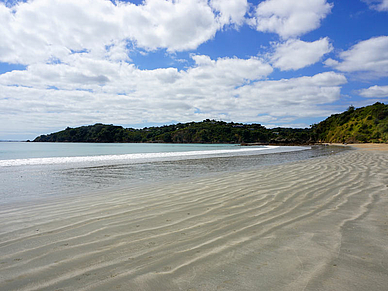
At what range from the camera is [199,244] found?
3.04 meters

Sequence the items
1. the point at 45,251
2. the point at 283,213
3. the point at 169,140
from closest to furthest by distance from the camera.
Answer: the point at 45,251
the point at 283,213
the point at 169,140

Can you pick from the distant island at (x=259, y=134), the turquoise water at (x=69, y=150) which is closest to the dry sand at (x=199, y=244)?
the turquoise water at (x=69, y=150)

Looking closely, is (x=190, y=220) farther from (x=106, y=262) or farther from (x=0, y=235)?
(x=0, y=235)

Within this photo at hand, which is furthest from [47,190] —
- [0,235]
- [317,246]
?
[317,246]

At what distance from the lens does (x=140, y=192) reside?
22.1 ft

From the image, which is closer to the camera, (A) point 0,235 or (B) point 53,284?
(B) point 53,284

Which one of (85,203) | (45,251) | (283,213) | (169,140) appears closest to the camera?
(45,251)

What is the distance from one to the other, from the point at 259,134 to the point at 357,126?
6545 cm

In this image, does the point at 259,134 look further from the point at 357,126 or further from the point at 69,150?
the point at 69,150

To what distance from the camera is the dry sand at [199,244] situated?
2.24m

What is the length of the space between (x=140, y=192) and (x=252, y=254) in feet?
14.9

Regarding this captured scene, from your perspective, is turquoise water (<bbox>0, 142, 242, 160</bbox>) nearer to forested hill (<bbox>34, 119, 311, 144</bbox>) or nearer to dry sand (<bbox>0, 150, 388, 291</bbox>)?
dry sand (<bbox>0, 150, 388, 291</bbox>)

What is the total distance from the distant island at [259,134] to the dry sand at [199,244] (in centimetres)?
9020

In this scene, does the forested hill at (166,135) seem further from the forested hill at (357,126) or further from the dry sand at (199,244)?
the dry sand at (199,244)
